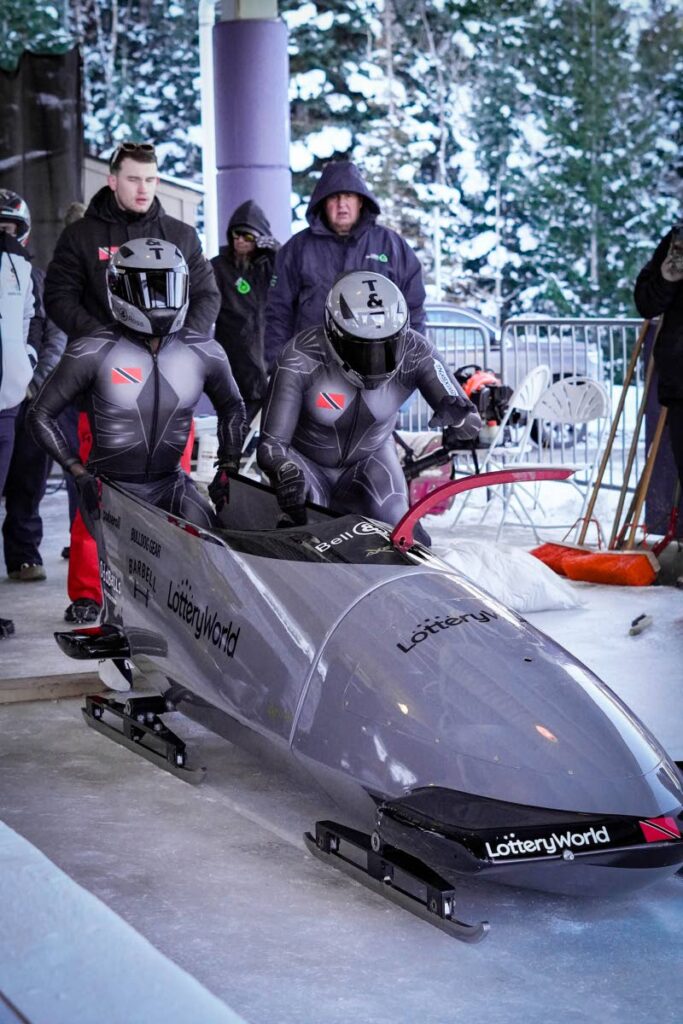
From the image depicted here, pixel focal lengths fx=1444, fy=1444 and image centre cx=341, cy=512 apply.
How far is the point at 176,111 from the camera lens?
24.2 metres

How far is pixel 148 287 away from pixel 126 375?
28cm

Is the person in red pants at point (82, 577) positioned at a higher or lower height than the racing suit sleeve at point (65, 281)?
lower

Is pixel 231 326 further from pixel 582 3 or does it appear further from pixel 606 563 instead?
pixel 582 3

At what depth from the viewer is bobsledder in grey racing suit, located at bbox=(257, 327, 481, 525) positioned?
401 cm

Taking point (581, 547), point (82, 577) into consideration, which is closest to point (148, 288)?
point (82, 577)

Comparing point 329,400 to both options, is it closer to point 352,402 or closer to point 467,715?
point 352,402

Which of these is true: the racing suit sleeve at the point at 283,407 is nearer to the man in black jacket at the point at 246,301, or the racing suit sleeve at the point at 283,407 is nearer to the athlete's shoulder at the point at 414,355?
the athlete's shoulder at the point at 414,355

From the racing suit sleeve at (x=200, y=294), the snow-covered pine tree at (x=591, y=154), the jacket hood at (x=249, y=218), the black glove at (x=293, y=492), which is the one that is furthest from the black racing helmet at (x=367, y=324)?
the snow-covered pine tree at (x=591, y=154)

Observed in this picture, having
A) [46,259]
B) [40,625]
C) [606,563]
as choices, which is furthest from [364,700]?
[46,259]

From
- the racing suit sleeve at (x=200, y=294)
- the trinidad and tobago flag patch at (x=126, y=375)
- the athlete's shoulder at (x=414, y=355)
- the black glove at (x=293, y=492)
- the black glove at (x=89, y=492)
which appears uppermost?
the racing suit sleeve at (x=200, y=294)

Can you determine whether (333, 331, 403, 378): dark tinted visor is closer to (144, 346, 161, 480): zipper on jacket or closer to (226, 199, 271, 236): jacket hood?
(144, 346, 161, 480): zipper on jacket

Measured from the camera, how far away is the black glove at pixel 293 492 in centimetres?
366

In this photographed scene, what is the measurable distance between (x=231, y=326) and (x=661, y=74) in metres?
19.3

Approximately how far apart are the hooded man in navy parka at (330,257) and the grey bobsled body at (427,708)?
2.40 meters
